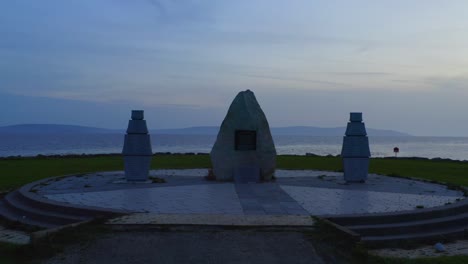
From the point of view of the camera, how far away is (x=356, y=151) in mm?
16875

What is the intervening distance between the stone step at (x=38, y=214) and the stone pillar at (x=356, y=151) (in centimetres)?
961

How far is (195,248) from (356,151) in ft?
32.3

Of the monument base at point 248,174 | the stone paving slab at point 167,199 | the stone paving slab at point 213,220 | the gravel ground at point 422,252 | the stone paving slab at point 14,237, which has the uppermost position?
the monument base at point 248,174

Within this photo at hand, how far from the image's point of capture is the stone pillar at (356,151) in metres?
16.9

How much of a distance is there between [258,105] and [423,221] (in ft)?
28.5

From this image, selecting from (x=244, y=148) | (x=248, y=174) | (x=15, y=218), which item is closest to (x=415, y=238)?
(x=248, y=174)

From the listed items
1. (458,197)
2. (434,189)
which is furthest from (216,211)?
(434,189)

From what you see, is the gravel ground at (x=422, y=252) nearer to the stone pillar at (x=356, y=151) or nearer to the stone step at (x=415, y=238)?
the stone step at (x=415, y=238)

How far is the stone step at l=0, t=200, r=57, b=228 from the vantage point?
428 inches

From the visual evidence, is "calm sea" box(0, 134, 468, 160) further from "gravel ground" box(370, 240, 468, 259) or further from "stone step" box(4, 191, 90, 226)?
"gravel ground" box(370, 240, 468, 259)

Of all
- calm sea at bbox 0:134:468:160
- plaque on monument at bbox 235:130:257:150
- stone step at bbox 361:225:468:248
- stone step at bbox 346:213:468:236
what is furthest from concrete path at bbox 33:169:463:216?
calm sea at bbox 0:134:468:160

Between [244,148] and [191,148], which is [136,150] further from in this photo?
[191,148]

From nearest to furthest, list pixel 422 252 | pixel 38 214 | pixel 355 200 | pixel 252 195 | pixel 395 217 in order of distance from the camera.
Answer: pixel 422 252, pixel 395 217, pixel 38 214, pixel 355 200, pixel 252 195

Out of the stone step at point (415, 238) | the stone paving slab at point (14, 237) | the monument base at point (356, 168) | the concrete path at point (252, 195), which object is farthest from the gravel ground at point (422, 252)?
the monument base at point (356, 168)
